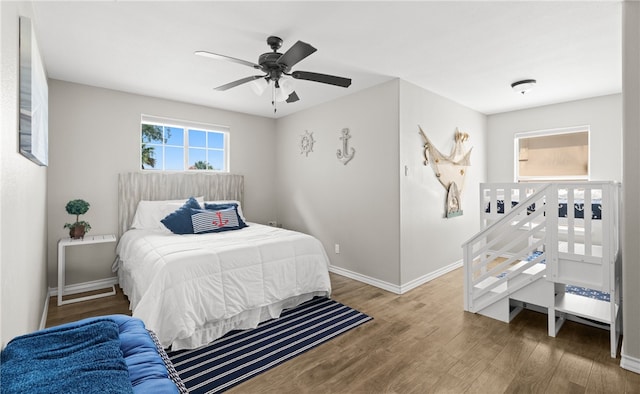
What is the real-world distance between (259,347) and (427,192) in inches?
107

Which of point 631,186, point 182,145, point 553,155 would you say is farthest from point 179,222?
point 553,155

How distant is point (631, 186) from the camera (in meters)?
2.01

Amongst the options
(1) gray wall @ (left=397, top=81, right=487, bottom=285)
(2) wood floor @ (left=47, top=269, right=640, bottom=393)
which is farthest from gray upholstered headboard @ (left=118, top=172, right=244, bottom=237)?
(1) gray wall @ (left=397, top=81, right=487, bottom=285)

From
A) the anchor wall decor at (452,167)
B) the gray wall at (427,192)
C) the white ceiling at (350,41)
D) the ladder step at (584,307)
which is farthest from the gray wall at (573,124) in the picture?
the ladder step at (584,307)

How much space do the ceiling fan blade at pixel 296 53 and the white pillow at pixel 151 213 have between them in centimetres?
250

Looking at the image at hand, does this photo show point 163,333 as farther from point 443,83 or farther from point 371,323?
point 443,83

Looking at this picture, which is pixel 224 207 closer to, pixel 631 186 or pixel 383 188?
pixel 383 188

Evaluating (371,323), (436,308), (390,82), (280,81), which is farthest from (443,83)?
(371,323)

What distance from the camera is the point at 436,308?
3.07 metres

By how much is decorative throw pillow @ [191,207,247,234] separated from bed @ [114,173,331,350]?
63 mm

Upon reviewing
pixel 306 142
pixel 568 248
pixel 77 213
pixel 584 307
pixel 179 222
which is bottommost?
pixel 584 307

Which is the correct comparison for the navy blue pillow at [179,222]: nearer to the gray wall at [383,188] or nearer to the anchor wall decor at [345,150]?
the gray wall at [383,188]

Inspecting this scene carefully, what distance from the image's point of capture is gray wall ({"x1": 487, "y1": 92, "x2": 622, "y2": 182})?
402cm

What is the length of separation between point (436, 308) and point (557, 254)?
45.7 inches
